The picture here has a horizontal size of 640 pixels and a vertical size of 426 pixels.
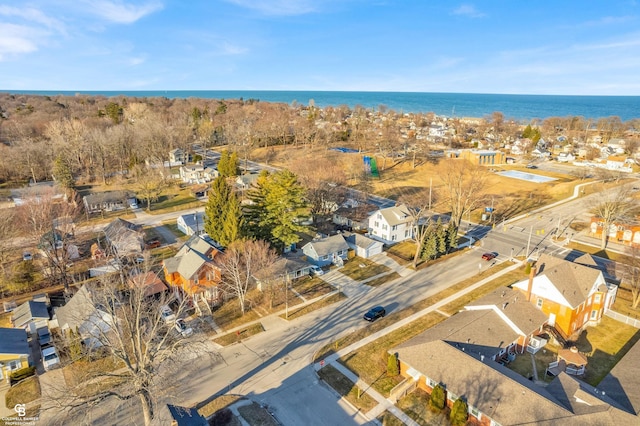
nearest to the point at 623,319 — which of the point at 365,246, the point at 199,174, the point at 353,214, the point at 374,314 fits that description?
the point at 374,314

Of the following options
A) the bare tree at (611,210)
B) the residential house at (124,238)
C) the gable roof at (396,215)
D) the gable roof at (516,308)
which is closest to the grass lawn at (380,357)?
the gable roof at (516,308)

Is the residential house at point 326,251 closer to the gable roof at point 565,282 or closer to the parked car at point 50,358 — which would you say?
the gable roof at point 565,282

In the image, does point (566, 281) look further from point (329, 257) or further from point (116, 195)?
Result: point (116, 195)

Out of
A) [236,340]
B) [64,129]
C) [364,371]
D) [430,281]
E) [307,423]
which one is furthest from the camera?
[64,129]

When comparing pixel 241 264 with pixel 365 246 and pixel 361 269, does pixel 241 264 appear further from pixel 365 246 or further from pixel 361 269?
pixel 365 246

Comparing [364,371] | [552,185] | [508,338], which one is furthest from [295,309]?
A: [552,185]
